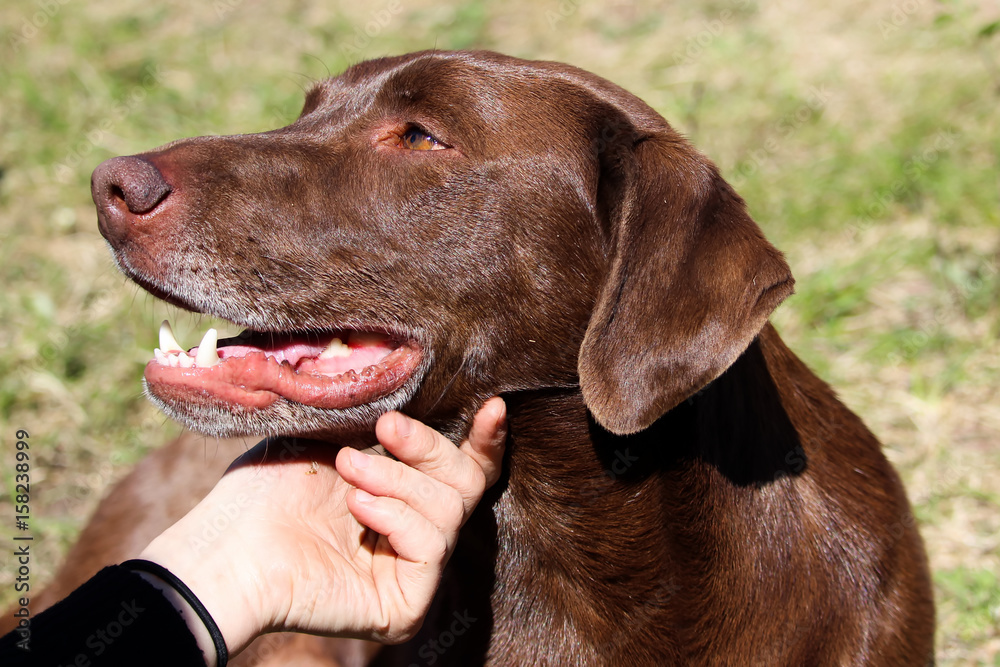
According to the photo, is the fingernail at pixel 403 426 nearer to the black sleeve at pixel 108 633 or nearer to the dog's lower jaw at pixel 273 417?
the dog's lower jaw at pixel 273 417

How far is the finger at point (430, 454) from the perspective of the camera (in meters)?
2.27

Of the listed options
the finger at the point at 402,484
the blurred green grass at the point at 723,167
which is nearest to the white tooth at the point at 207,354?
the finger at the point at 402,484

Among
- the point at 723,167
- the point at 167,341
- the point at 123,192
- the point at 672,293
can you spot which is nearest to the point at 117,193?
the point at 123,192

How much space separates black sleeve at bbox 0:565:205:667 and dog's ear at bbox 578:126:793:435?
41.8 inches

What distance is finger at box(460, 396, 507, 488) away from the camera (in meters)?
2.46

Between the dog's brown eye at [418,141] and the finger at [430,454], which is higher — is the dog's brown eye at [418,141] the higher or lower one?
the higher one

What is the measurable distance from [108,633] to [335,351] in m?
0.90

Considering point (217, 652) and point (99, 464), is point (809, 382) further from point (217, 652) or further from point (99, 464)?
point (99, 464)

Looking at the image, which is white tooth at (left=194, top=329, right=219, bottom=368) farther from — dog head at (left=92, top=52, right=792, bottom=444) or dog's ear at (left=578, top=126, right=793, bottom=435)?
dog's ear at (left=578, top=126, right=793, bottom=435)

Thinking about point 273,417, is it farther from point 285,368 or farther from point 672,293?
point 672,293

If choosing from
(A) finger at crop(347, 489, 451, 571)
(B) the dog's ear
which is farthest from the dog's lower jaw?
(B) the dog's ear

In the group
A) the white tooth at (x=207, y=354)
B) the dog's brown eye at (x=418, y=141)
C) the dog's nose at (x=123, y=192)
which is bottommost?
the white tooth at (x=207, y=354)

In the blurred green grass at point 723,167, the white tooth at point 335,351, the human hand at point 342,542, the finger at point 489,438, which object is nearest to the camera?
the human hand at point 342,542

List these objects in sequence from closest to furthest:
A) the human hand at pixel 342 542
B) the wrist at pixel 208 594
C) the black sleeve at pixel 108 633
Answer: the black sleeve at pixel 108 633 < the wrist at pixel 208 594 < the human hand at pixel 342 542
